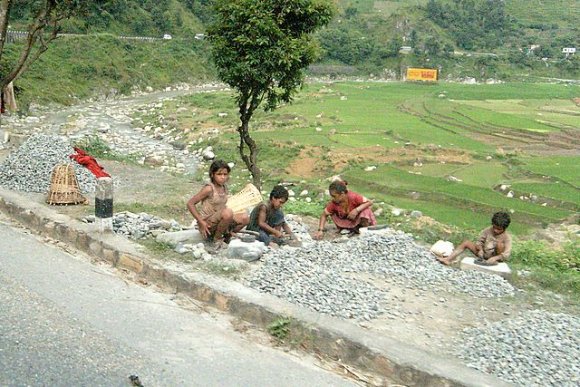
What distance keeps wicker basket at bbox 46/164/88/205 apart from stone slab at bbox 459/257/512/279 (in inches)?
202

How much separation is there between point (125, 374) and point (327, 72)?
73.1 metres

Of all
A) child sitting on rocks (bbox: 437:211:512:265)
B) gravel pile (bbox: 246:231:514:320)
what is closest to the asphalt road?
gravel pile (bbox: 246:231:514:320)

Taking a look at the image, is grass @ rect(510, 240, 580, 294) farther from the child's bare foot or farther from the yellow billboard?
the yellow billboard

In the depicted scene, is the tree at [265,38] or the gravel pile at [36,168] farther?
the tree at [265,38]

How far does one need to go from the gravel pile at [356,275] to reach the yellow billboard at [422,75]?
2632 inches

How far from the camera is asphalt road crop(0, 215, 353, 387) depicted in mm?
4406

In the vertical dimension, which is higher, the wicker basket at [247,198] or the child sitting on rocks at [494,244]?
the wicker basket at [247,198]

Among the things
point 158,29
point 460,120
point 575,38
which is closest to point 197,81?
point 158,29

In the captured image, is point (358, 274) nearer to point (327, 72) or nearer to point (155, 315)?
point (155, 315)

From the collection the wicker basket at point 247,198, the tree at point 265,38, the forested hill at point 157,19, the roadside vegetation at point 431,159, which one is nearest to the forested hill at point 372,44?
the forested hill at point 157,19

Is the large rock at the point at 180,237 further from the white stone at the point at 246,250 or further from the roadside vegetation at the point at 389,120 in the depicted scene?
the white stone at the point at 246,250

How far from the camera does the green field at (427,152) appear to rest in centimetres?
1934

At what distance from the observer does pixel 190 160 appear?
24.8 m

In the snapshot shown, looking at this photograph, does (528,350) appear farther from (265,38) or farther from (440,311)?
(265,38)
